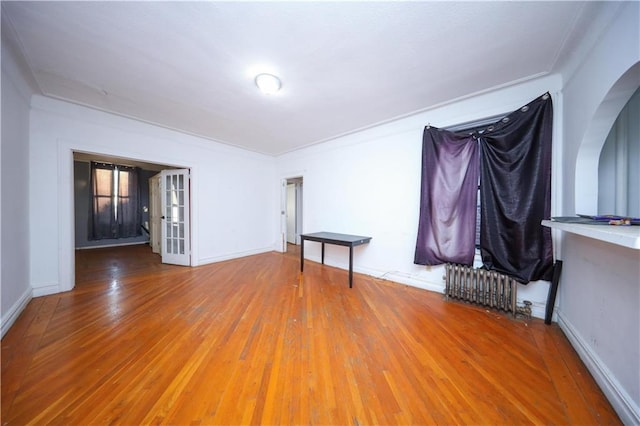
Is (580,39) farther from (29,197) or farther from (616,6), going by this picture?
(29,197)

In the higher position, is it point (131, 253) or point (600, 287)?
point (600, 287)

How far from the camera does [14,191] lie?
2312mm

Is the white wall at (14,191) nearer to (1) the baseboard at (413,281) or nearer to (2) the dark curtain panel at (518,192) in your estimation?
(1) the baseboard at (413,281)

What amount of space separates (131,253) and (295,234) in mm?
4644

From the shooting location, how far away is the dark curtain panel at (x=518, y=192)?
2.29 meters

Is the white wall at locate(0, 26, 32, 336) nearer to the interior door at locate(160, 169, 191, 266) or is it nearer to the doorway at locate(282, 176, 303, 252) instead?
the interior door at locate(160, 169, 191, 266)

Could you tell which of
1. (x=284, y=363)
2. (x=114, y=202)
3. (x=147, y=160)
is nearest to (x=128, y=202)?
(x=114, y=202)

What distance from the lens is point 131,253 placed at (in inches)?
224

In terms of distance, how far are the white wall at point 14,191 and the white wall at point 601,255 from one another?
497 cm

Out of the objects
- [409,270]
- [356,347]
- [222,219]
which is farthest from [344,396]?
[222,219]

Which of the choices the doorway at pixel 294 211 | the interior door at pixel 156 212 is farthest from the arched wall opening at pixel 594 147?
the interior door at pixel 156 212

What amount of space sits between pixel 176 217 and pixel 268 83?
3701mm

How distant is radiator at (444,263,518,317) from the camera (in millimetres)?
2434

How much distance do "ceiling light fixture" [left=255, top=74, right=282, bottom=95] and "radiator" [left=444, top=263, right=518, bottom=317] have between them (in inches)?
128
